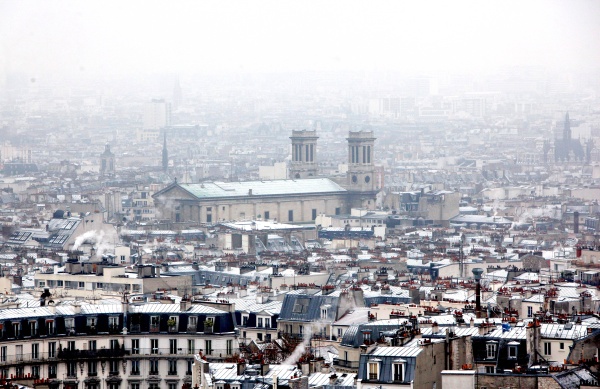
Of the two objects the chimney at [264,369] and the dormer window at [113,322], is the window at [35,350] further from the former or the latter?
the chimney at [264,369]

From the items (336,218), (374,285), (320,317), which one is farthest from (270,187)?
(320,317)

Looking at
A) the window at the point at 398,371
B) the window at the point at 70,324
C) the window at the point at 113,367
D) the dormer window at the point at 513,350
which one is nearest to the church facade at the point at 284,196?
the window at the point at 70,324

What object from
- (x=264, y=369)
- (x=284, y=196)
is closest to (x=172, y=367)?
(x=264, y=369)

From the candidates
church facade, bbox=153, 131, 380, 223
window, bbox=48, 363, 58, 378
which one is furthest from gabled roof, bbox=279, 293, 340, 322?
church facade, bbox=153, 131, 380, 223

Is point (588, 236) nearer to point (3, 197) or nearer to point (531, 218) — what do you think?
point (531, 218)

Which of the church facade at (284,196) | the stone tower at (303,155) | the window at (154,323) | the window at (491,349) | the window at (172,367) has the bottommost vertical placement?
the window at (172,367)

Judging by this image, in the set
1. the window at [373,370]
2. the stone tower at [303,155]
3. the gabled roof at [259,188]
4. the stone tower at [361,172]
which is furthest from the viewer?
the stone tower at [303,155]
